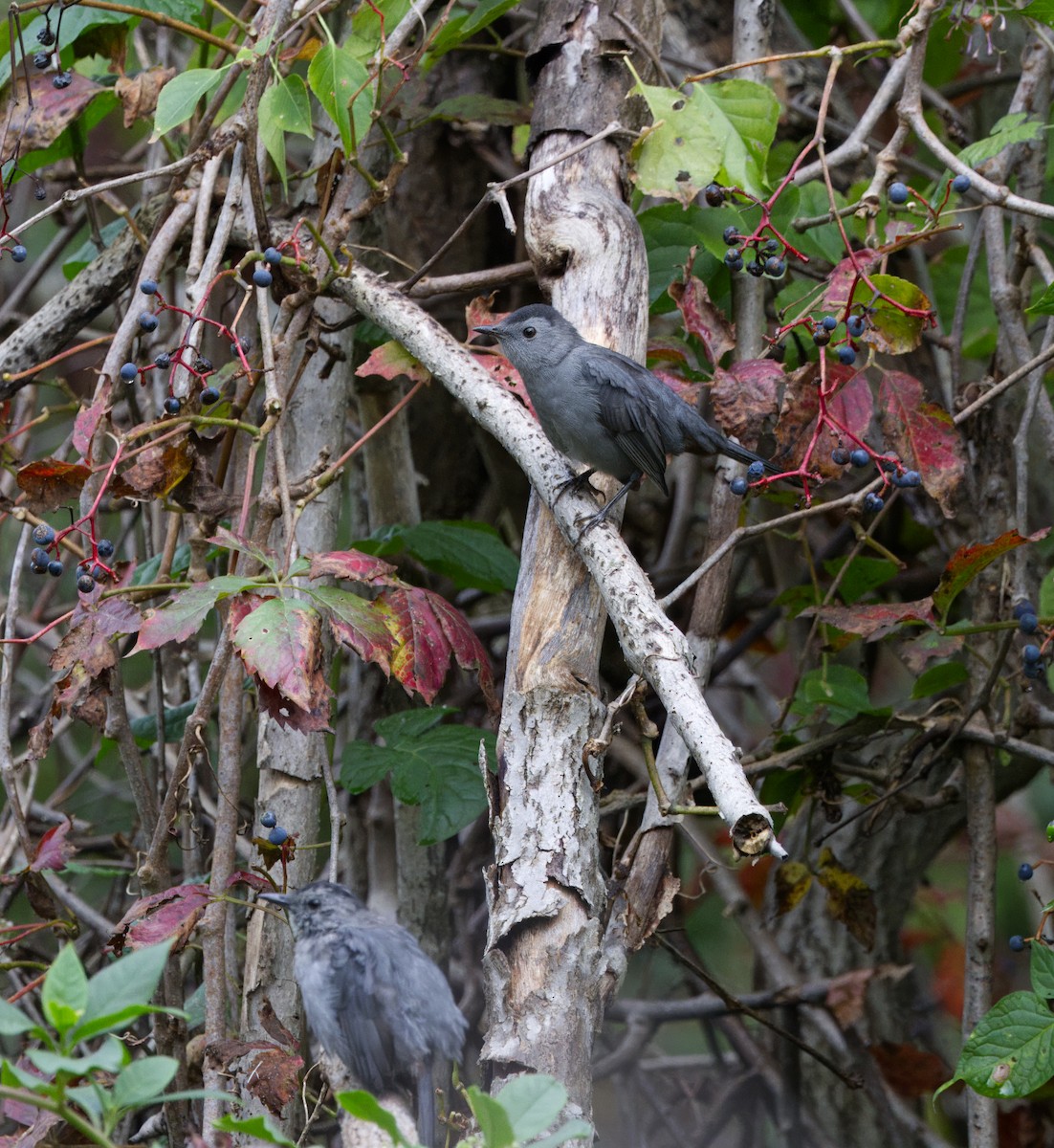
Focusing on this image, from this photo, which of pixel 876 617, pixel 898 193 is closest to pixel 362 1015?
pixel 876 617

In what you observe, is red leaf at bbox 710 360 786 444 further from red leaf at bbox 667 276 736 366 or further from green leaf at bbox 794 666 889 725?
green leaf at bbox 794 666 889 725

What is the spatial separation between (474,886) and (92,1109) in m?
Result: 3.16

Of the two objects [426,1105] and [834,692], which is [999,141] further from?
[426,1105]

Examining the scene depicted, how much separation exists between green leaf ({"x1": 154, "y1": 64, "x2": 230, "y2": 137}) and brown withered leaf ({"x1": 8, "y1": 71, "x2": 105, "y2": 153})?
64 centimetres

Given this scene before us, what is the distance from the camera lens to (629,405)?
A: 11.0ft

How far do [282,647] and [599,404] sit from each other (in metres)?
1.34

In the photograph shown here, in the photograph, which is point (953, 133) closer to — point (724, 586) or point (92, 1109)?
point (724, 586)

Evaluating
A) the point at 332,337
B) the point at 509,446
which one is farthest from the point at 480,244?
the point at 509,446

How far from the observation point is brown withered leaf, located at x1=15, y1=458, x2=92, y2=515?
2701 mm

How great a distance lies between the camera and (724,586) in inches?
132

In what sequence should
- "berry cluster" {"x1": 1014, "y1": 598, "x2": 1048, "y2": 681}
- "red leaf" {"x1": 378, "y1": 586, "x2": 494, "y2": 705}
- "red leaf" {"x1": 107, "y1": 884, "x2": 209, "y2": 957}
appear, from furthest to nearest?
"berry cluster" {"x1": 1014, "y1": 598, "x2": 1048, "y2": 681}
"red leaf" {"x1": 378, "y1": 586, "x2": 494, "y2": 705}
"red leaf" {"x1": 107, "y1": 884, "x2": 209, "y2": 957}

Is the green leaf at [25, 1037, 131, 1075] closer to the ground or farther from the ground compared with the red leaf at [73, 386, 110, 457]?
closer to the ground

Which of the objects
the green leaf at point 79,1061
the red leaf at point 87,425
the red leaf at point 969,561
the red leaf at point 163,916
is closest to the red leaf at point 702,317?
the red leaf at point 969,561

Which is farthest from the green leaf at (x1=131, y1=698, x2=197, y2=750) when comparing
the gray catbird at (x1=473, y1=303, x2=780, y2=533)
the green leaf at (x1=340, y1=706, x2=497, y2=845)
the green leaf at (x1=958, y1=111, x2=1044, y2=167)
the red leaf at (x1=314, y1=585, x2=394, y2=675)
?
the green leaf at (x1=958, y1=111, x2=1044, y2=167)
